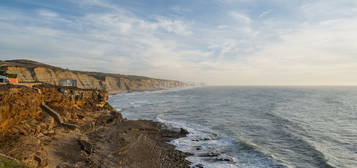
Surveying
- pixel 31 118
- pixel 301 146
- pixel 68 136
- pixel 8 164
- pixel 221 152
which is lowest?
pixel 221 152

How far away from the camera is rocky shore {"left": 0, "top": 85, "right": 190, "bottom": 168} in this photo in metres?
13.8

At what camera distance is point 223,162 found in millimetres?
19906

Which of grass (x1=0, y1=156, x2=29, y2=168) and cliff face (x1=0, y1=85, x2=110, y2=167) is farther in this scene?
cliff face (x1=0, y1=85, x2=110, y2=167)

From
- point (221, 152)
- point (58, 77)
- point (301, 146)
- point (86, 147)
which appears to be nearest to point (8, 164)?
point (86, 147)

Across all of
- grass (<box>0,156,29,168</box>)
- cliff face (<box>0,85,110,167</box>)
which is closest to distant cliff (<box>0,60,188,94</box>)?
cliff face (<box>0,85,110,167</box>)

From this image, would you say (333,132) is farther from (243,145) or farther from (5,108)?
(5,108)

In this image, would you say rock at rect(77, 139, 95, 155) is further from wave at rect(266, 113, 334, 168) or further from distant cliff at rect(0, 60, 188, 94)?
distant cliff at rect(0, 60, 188, 94)

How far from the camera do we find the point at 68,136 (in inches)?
800

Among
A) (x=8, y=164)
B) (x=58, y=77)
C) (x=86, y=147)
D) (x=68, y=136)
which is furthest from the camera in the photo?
(x=58, y=77)

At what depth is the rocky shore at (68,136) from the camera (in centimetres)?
1383

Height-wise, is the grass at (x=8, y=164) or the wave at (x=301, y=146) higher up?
the grass at (x=8, y=164)

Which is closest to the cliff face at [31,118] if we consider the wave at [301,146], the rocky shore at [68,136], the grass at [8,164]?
the rocky shore at [68,136]

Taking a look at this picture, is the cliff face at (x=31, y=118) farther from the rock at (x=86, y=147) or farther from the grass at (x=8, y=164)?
the rock at (x=86, y=147)

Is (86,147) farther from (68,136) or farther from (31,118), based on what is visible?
(31,118)
